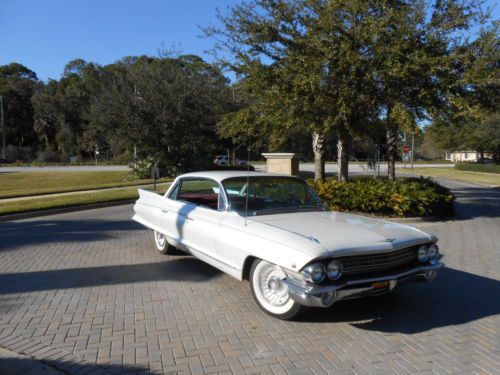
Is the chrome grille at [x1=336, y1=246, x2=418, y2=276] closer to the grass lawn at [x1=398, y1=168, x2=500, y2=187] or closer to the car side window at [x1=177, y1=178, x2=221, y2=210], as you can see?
the car side window at [x1=177, y1=178, x2=221, y2=210]

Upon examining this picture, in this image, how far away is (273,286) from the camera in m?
4.50

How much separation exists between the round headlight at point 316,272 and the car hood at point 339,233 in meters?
0.12

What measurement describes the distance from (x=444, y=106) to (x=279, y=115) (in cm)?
430

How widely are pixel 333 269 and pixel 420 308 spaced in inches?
60.7

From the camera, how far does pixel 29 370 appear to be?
3406 mm

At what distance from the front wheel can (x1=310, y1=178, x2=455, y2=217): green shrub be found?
23.5 feet

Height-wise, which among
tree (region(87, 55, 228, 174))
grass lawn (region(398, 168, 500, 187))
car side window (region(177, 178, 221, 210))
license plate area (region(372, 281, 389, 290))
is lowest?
grass lawn (region(398, 168, 500, 187))

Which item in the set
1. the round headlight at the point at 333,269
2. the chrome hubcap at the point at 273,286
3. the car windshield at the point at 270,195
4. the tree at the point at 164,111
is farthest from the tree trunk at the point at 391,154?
the tree at the point at 164,111

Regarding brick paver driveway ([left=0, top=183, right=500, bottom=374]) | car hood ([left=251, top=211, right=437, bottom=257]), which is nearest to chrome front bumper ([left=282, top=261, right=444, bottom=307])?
car hood ([left=251, top=211, right=437, bottom=257])

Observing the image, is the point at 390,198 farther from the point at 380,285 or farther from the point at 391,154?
the point at 380,285

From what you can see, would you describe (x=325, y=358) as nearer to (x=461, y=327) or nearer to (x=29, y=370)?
(x=461, y=327)

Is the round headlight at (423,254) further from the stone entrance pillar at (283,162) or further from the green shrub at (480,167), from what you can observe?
the green shrub at (480,167)

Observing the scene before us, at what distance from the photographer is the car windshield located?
5.36 meters

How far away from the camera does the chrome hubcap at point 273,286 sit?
4.39m
